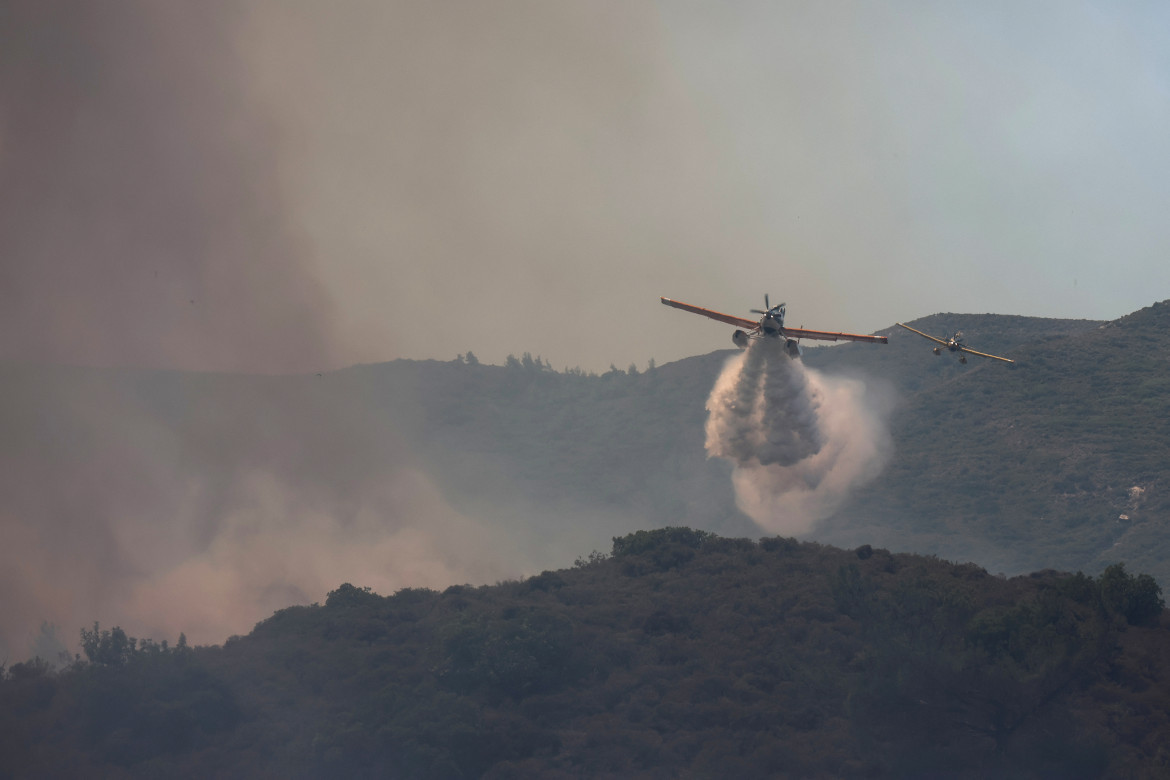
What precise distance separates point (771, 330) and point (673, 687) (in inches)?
1306

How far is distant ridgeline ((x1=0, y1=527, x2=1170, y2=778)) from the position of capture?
7800 centimetres

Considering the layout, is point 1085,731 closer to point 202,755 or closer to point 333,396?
point 202,755

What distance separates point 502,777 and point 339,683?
24.2m

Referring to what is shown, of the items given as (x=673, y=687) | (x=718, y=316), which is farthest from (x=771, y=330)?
(x=673, y=687)

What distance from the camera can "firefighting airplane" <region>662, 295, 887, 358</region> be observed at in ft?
283

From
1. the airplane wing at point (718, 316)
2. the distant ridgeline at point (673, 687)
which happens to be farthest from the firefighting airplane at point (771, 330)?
the distant ridgeline at point (673, 687)

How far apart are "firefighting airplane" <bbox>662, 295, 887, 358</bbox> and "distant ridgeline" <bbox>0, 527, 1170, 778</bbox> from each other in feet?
74.6

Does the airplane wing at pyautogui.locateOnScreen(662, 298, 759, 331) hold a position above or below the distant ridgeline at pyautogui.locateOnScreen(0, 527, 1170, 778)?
above

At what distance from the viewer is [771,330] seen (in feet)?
283

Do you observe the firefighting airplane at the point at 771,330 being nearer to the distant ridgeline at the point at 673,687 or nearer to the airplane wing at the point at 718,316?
the airplane wing at the point at 718,316

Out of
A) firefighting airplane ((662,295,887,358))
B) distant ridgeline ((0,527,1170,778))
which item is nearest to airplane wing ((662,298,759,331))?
firefighting airplane ((662,295,887,358))

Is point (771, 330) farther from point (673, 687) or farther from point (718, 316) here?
point (673, 687)

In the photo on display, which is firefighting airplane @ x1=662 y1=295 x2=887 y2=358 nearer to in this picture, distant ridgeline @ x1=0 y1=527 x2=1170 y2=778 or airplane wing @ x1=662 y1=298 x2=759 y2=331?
airplane wing @ x1=662 y1=298 x2=759 y2=331

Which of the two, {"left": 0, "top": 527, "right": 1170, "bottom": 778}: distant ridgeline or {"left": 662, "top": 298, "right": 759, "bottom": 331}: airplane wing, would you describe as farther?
{"left": 662, "top": 298, "right": 759, "bottom": 331}: airplane wing
